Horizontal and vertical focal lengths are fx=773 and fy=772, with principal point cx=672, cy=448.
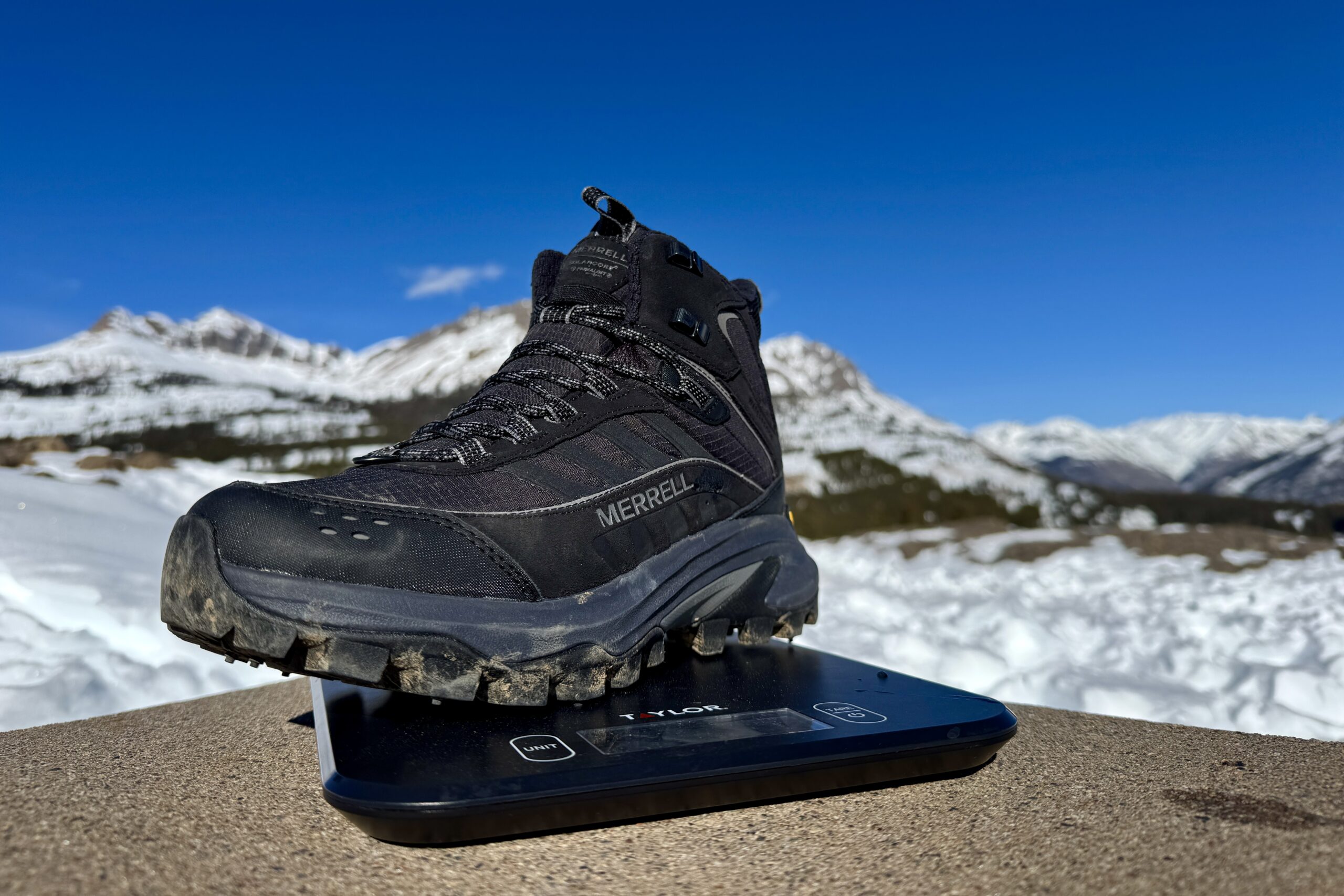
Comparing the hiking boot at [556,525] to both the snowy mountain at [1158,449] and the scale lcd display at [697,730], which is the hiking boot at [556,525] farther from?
the snowy mountain at [1158,449]

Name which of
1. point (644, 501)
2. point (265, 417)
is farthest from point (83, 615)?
point (265, 417)

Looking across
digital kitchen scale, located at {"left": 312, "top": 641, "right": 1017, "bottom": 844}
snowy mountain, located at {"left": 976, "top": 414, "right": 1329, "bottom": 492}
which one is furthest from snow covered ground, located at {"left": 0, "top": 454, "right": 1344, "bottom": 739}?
snowy mountain, located at {"left": 976, "top": 414, "right": 1329, "bottom": 492}

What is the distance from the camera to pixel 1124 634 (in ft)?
9.74

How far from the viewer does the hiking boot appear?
1014 millimetres

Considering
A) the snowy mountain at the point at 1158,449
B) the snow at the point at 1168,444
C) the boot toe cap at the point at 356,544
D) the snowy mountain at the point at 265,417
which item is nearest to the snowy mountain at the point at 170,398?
the snowy mountain at the point at 265,417

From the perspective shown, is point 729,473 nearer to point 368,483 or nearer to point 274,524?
point 368,483

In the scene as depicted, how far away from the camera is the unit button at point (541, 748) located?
96 cm

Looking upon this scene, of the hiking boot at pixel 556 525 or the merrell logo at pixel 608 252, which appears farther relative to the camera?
the merrell logo at pixel 608 252

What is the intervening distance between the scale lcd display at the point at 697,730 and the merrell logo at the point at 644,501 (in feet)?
1.19

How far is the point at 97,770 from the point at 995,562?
533 cm

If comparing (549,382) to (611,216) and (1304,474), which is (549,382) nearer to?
(611,216)

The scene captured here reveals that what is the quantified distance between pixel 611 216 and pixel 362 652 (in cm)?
97

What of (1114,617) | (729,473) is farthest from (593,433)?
(1114,617)

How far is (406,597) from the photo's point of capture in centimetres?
108
